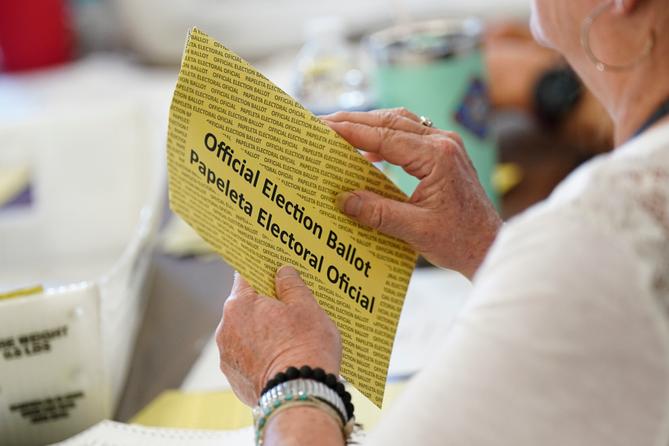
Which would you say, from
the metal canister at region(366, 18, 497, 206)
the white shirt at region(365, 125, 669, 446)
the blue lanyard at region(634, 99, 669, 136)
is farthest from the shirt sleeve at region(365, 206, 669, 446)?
the metal canister at region(366, 18, 497, 206)

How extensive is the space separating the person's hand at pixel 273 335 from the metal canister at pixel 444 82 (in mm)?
494

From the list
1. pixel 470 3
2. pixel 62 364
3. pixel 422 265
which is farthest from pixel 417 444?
pixel 470 3

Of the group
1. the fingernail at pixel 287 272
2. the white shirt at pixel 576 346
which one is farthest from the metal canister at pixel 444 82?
the white shirt at pixel 576 346

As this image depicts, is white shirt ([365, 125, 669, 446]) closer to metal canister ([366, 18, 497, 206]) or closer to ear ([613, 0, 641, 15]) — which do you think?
ear ([613, 0, 641, 15])

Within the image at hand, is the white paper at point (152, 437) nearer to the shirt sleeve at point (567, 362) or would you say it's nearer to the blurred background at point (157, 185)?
the blurred background at point (157, 185)

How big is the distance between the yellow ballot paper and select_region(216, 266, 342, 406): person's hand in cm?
2

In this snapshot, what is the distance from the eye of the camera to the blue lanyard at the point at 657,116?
24.5 inches

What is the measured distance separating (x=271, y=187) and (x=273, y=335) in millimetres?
118

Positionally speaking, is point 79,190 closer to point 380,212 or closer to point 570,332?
point 380,212

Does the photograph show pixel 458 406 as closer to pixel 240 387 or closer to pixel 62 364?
pixel 240 387

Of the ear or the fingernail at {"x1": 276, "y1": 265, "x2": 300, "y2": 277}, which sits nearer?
the ear

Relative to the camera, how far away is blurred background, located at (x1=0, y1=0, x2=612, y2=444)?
859 millimetres

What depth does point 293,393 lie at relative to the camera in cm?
67

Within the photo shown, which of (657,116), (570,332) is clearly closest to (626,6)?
(657,116)
